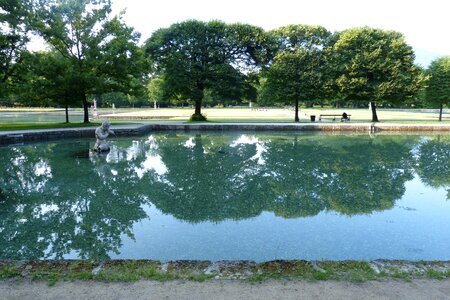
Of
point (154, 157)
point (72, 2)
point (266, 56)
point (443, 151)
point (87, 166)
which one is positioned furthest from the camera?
point (266, 56)

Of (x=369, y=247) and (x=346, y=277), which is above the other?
(x=346, y=277)

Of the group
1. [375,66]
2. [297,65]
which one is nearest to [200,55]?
[297,65]

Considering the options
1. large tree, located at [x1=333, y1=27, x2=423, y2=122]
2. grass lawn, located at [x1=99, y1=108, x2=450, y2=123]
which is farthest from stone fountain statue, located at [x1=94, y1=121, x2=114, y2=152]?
large tree, located at [x1=333, y1=27, x2=423, y2=122]

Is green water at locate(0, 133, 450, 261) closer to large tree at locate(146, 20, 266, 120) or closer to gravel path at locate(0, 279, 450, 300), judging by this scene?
gravel path at locate(0, 279, 450, 300)

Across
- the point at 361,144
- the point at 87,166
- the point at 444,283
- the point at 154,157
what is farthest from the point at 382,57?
the point at 444,283

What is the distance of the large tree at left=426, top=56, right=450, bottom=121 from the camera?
3397 centimetres

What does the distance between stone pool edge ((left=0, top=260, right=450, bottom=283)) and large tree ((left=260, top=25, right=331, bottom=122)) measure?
29144 millimetres

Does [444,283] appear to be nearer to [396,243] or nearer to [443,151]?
[396,243]

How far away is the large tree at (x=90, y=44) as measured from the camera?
78.4 feet

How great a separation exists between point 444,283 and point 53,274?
4.55 meters

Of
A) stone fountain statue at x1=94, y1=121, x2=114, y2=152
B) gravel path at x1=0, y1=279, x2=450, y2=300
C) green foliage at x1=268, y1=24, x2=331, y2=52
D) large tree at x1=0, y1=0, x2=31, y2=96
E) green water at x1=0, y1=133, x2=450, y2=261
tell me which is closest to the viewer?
gravel path at x1=0, y1=279, x2=450, y2=300

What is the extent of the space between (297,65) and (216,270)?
30.8 metres

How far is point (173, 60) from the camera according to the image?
30.9 meters

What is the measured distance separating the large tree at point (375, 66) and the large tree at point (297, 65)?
1813mm
